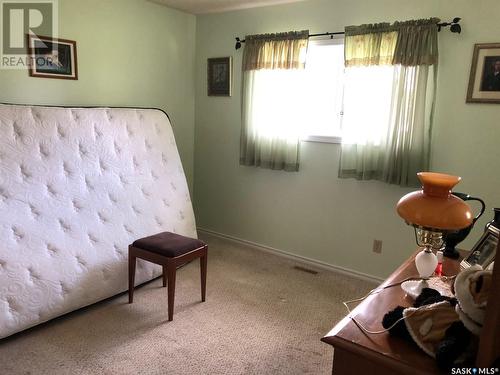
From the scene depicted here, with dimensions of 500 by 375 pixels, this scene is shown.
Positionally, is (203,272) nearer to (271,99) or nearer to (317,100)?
→ (271,99)

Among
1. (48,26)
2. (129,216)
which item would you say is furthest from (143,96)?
(129,216)

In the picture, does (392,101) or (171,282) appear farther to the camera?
(392,101)

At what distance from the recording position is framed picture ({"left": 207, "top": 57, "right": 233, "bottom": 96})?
3.79 m

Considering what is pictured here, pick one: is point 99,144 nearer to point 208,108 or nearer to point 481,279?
point 208,108

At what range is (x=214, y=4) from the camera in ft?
11.7

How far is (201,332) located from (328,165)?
1.75 metres

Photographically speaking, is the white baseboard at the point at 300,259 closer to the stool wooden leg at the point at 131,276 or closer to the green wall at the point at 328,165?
the green wall at the point at 328,165

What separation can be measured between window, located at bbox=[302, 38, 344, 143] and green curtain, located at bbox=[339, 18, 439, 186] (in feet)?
0.66

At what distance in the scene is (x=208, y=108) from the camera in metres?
4.04

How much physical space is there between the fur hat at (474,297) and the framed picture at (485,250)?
0.57 metres

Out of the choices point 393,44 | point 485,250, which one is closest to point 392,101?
point 393,44

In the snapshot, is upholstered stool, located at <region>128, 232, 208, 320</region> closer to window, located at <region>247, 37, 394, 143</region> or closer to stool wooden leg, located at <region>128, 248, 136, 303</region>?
stool wooden leg, located at <region>128, 248, 136, 303</region>

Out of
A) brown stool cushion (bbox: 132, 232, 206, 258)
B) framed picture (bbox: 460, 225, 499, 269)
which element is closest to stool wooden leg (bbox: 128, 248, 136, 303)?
brown stool cushion (bbox: 132, 232, 206, 258)

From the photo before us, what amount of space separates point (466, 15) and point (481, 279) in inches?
90.1
